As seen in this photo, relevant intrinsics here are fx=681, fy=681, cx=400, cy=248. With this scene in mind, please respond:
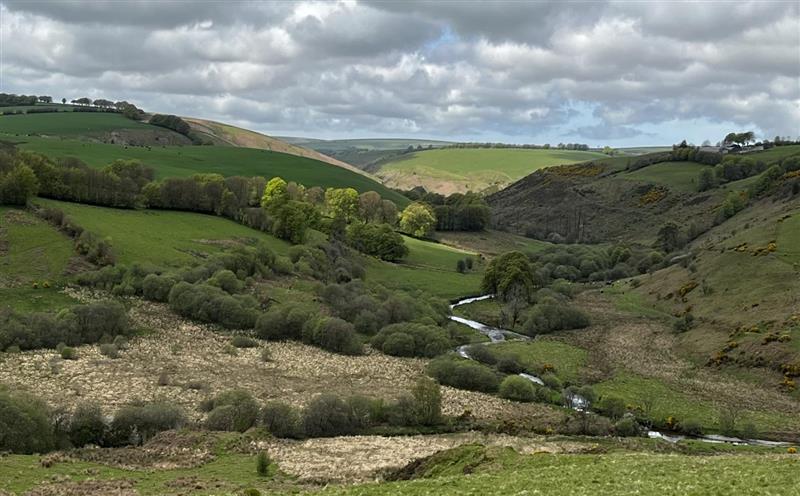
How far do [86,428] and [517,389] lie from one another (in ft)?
118

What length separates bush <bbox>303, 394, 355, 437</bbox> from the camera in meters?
47.7

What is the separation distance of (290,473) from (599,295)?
3462 inches

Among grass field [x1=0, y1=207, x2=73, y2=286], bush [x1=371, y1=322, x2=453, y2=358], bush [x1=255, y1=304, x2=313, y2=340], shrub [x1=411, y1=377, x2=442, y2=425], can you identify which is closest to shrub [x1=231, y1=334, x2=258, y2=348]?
bush [x1=255, y1=304, x2=313, y2=340]

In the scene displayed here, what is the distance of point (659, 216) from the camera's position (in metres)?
182

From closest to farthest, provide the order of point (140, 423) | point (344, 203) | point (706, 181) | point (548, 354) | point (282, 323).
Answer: point (140, 423), point (282, 323), point (548, 354), point (344, 203), point (706, 181)

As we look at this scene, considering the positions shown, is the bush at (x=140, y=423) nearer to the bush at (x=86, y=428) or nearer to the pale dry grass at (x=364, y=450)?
the bush at (x=86, y=428)

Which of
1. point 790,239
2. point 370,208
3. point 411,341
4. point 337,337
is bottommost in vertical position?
point 411,341

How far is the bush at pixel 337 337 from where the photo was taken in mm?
75938

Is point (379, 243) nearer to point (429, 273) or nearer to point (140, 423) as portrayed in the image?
point (429, 273)

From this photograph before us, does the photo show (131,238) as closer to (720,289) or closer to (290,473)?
(290,473)

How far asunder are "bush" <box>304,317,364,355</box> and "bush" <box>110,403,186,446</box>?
31.3 metres

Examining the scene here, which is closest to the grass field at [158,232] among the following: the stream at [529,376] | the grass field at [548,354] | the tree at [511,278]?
the stream at [529,376]

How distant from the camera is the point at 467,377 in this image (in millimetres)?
65062

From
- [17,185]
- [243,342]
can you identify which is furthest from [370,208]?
[243,342]
